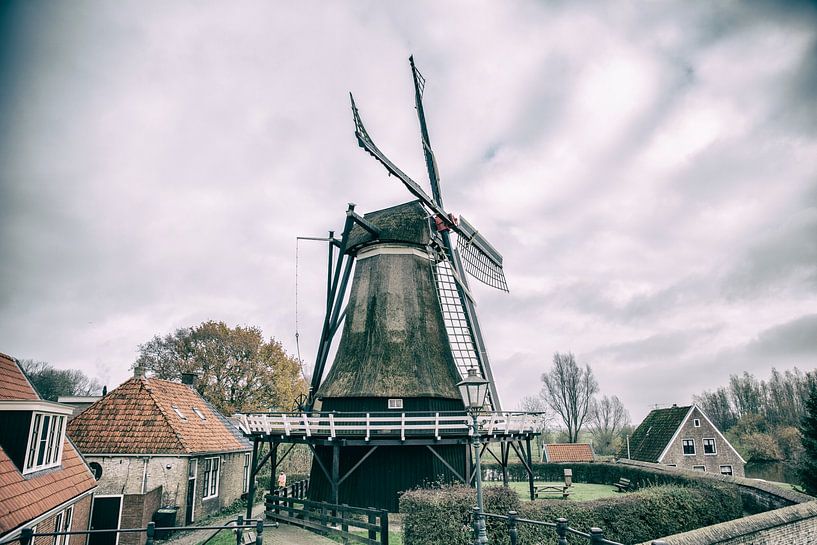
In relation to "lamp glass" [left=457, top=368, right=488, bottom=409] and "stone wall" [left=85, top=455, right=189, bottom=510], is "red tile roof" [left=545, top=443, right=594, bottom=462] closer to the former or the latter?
"stone wall" [left=85, top=455, right=189, bottom=510]

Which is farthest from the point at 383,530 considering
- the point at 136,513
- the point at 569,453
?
the point at 569,453

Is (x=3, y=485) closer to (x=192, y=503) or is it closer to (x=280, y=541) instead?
(x=280, y=541)

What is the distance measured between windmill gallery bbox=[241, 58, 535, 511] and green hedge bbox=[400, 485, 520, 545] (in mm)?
2557

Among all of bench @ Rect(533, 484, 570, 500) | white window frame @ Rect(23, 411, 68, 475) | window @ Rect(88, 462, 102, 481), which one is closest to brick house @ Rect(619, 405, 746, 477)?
bench @ Rect(533, 484, 570, 500)

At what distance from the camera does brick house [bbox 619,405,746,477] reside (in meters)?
27.7

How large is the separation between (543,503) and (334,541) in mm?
5516

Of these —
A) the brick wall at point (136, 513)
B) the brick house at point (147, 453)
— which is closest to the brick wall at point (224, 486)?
the brick house at point (147, 453)

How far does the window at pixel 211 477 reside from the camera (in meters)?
17.2

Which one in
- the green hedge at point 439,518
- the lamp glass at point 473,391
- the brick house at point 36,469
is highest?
the lamp glass at point 473,391

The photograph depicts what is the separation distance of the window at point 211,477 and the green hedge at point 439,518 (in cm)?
1088

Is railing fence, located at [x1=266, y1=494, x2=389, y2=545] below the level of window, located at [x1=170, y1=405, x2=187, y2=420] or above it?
below

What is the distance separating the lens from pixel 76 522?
36.8 ft

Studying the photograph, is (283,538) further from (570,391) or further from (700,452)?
(570,391)

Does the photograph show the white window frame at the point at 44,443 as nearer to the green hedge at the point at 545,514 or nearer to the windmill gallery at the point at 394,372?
the windmill gallery at the point at 394,372
